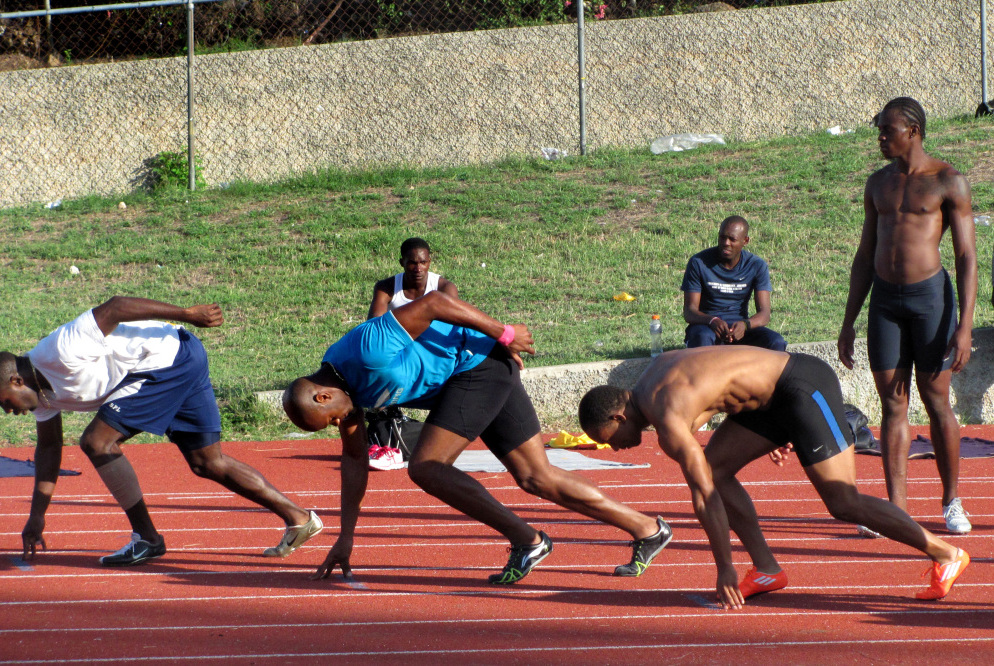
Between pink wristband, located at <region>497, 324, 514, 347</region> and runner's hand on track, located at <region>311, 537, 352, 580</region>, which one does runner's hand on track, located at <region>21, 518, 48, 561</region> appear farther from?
pink wristband, located at <region>497, 324, 514, 347</region>

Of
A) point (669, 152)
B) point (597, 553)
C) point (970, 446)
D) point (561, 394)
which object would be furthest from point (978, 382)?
point (669, 152)

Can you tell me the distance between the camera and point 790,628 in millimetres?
4113

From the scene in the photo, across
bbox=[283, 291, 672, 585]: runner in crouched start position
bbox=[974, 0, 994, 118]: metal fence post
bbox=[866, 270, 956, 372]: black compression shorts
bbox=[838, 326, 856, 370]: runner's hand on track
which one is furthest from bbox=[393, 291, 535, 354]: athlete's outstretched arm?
bbox=[974, 0, 994, 118]: metal fence post

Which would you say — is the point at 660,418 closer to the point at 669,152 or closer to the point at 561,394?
the point at 561,394

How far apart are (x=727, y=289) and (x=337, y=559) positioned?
187 inches

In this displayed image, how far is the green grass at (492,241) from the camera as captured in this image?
10.9m

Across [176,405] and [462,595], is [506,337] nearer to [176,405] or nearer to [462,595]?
[462,595]

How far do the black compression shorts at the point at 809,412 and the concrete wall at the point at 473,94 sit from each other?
35.4 feet

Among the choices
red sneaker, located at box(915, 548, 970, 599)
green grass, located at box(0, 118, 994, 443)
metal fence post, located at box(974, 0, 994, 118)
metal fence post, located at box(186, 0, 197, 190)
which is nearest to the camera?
red sneaker, located at box(915, 548, 970, 599)

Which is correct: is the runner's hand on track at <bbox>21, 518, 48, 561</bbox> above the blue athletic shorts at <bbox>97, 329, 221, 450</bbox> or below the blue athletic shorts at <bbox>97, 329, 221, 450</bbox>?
below

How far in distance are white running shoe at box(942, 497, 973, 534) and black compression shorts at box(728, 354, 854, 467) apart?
56.5 inches

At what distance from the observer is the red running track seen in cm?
394

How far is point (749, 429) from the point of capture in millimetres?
4543

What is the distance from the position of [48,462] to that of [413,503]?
2240 mm
